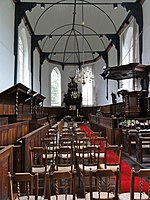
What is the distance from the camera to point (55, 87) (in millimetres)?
29688

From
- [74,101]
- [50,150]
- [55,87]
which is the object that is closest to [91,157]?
[50,150]

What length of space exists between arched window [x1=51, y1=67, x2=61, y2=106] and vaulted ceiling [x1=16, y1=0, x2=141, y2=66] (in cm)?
328

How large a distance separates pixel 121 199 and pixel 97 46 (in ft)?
75.8

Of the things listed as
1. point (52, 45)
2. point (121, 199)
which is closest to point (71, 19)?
point (52, 45)

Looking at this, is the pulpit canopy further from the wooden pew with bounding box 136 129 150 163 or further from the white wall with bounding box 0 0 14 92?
the wooden pew with bounding box 136 129 150 163

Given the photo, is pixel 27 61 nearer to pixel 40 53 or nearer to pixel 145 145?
pixel 40 53

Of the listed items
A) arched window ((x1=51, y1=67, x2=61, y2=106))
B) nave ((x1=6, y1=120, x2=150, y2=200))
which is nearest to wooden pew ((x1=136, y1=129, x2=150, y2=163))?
nave ((x1=6, y1=120, x2=150, y2=200))

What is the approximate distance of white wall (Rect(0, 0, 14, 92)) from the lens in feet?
40.9

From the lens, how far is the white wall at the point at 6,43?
12475mm

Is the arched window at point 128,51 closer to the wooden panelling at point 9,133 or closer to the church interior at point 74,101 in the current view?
the church interior at point 74,101

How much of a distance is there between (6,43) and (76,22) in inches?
332

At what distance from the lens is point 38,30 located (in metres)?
20.5

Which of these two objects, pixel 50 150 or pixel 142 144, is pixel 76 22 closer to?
pixel 142 144

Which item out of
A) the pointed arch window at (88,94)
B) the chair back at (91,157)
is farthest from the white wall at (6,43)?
the pointed arch window at (88,94)
